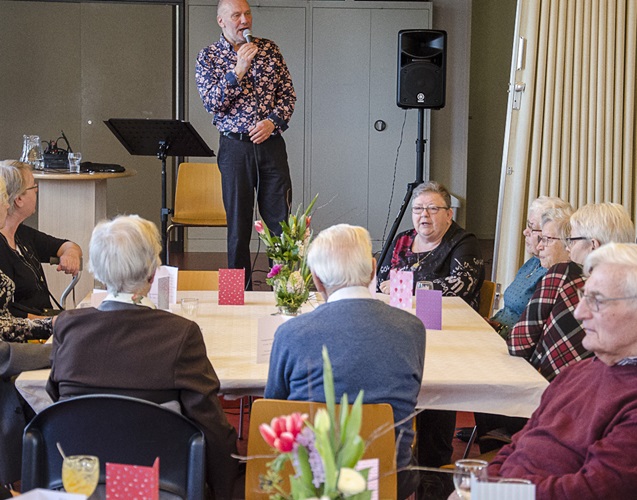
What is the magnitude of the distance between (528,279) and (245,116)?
246 cm

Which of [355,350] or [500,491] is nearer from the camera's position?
[500,491]

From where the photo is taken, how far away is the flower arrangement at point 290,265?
351 centimetres

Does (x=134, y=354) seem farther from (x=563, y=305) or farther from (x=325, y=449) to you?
(x=563, y=305)

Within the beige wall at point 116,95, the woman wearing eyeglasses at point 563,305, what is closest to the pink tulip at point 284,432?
the woman wearing eyeglasses at point 563,305

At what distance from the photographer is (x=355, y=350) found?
2.46m

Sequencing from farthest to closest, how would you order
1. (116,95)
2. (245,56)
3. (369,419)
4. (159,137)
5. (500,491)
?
(116,95), (159,137), (245,56), (369,419), (500,491)

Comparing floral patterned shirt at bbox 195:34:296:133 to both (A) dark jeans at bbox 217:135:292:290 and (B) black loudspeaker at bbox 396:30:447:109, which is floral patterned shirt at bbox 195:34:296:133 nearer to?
(A) dark jeans at bbox 217:135:292:290

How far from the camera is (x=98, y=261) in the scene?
266 centimetres

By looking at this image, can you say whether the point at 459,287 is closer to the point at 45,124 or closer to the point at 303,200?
the point at 303,200

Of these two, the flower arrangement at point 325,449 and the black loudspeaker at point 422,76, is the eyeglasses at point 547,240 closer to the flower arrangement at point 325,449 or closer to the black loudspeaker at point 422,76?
the flower arrangement at point 325,449

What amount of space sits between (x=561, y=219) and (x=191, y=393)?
1920 millimetres

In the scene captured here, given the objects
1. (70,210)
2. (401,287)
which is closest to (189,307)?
(401,287)

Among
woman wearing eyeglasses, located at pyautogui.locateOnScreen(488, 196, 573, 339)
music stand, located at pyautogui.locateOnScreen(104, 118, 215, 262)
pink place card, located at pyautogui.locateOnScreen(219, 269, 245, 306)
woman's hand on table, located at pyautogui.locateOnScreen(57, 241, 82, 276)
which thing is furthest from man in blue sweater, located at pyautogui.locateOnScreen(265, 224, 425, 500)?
Answer: music stand, located at pyautogui.locateOnScreen(104, 118, 215, 262)

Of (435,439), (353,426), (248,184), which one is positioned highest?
(248,184)
